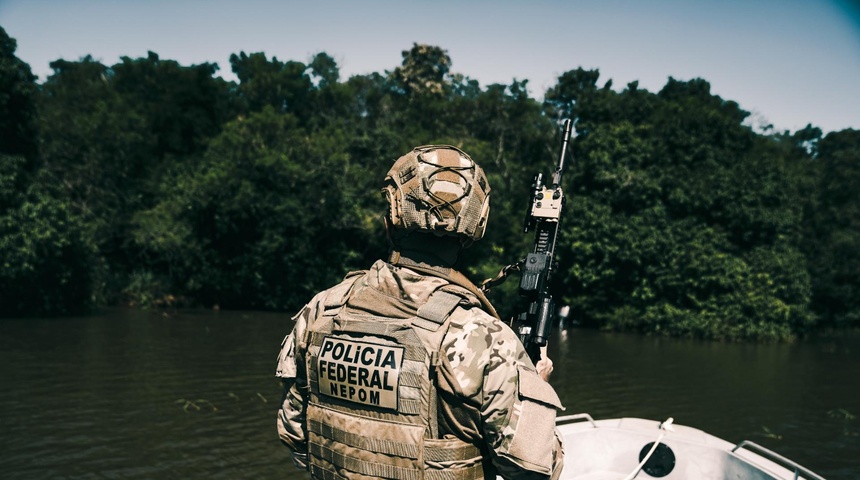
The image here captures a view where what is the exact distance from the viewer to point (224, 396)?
12312 millimetres

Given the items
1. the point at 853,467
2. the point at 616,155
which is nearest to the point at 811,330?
the point at 616,155

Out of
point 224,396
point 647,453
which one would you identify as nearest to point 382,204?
point 224,396

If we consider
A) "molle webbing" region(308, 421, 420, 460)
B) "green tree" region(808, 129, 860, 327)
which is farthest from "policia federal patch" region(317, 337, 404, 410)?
"green tree" region(808, 129, 860, 327)

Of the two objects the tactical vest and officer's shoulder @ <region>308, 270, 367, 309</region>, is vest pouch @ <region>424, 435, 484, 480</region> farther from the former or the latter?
officer's shoulder @ <region>308, 270, 367, 309</region>

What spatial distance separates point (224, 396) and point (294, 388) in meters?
10.3

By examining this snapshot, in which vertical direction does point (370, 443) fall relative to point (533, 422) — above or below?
below

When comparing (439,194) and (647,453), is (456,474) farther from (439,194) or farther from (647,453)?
(647,453)

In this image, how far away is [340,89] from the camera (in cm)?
3712

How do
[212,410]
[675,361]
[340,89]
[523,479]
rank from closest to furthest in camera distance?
1. [523,479]
2. [212,410]
3. [675,361]
4. [340,89]

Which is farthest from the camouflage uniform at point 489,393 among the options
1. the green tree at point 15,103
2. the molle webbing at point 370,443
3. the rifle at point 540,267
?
the green tree at point 15,103

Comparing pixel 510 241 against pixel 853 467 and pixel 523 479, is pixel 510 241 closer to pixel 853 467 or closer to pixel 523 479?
pixel 853 467

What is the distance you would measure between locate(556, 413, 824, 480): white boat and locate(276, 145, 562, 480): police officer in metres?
3.62

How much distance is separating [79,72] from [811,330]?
46.8 m

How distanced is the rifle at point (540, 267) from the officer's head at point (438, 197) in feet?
1.99
